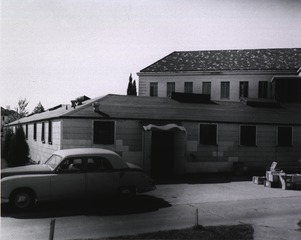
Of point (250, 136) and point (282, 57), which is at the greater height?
point (282, 57)

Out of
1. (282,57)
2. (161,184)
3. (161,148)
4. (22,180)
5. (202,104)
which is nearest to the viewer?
(22,180)

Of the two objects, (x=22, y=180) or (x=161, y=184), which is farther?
(x=161, y=184)

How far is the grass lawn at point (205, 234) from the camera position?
6.00 meters

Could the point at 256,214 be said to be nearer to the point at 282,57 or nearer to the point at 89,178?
the point at 89,178

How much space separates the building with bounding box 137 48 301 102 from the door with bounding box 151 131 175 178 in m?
13.0

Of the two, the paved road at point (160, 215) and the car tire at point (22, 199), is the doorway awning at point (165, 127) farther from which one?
the car tire at point (22, 199)

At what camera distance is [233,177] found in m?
14.3

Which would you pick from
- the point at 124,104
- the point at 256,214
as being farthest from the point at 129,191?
the point at 124,104

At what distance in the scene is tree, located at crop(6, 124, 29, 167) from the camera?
1414cm

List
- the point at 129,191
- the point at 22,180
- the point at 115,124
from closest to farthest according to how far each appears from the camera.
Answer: the point at 22,180, the point at 129,191, the point at 115,124

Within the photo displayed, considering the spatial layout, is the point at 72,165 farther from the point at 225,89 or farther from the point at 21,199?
the point at 225,89

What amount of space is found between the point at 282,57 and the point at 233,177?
57.1ft

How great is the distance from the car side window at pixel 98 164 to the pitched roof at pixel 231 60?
21447 millimetres

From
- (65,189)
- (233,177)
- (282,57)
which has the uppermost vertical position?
(282,57)
